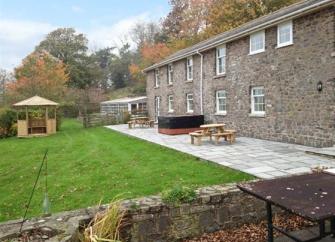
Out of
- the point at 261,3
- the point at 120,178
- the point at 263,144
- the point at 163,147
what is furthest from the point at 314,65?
the point at 261,3

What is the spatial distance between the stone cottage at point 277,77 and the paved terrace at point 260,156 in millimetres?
906

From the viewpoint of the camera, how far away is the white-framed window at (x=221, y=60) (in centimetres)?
1796

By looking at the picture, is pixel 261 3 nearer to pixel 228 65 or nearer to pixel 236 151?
pixel 228 65

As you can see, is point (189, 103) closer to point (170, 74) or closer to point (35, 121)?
point (170, 74)

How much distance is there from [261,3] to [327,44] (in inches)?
852

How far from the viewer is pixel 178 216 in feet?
15.2

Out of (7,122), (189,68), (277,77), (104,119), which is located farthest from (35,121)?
(277,77)

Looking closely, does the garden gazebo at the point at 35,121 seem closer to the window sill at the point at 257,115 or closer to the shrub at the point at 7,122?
the shrub at the point at 7,122

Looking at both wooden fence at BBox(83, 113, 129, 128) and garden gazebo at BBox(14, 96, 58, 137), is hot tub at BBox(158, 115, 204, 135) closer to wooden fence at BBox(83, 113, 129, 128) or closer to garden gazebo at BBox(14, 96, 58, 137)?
garden gazebo at BBox(14, 96, 58, 137)

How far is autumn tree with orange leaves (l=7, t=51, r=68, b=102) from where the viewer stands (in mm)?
30703

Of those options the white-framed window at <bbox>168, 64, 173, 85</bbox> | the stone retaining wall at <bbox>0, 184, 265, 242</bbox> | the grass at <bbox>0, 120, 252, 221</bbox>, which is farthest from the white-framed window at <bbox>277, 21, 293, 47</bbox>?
the white-framed window at <bbox>168, 64, 173, 85</bbox>

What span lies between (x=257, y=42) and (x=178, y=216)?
1226cm

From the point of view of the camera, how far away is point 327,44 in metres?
11.4

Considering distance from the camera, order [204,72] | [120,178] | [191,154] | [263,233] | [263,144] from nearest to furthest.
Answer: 1. [263,233]
2. [120,178]
3. [191,154]
4. [263,144]
5. [204,72]
